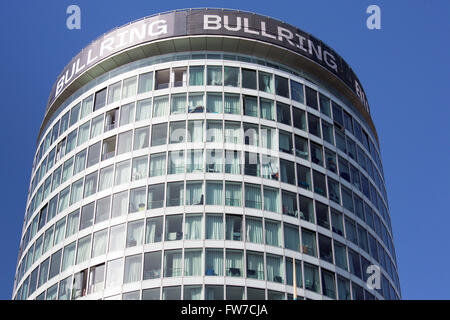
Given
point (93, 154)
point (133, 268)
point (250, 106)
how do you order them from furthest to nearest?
1. point (93, 154)
2. point (250, 106)
3. point (133, 268)

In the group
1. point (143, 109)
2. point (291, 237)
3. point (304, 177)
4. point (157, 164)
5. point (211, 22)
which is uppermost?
point (211, 22)

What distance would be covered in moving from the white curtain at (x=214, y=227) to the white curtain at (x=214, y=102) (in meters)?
12.3

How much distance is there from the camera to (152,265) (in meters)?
72.8

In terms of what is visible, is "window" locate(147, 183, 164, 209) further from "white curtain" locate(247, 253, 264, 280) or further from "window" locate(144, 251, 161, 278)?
"white curtain" locate(247, 253, 264, 280)

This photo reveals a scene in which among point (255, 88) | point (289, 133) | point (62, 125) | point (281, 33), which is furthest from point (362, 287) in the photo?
point (62, 125)

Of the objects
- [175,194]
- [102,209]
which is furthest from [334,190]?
[102,209]

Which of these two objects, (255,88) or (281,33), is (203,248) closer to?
(255,88)

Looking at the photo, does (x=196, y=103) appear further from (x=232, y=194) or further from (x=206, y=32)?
(x=232, y=194)

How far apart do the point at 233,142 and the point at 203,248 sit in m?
12.2

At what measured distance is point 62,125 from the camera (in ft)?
300

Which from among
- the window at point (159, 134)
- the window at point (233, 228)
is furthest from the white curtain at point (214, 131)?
the window at point (233, 228)

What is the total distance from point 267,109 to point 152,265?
21119 millimetres

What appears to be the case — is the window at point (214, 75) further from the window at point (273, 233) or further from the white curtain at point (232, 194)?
the window at point (273, 233)

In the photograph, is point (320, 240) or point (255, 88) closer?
point (320, 240)
